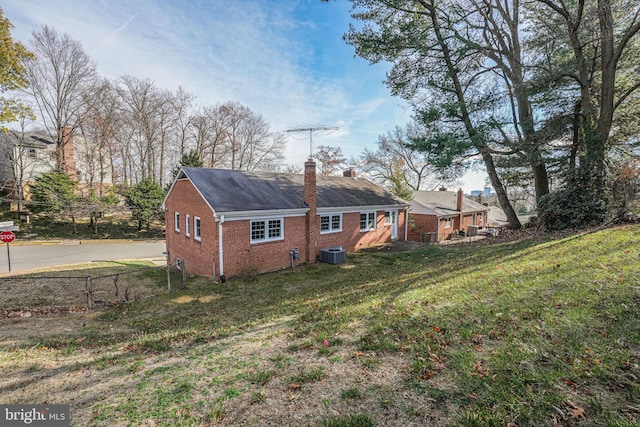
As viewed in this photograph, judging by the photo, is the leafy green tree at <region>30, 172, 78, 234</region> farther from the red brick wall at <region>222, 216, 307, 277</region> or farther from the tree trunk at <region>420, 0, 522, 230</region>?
the tree trunk at <region>420, 0, 522, 230</region>

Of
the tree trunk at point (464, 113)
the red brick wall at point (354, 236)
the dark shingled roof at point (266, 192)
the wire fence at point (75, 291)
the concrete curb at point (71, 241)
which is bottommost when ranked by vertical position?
the wire fence at point (75, 291)

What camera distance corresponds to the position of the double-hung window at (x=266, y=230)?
44.0ft

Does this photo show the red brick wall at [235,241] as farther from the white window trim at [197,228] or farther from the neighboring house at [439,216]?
the neighboring house at [439,216]

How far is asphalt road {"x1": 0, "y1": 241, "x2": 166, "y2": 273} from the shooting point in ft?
59.8

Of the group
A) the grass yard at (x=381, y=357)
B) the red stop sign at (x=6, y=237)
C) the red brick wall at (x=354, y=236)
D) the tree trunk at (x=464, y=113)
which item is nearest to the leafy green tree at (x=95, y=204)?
the red stop sign at (x=6, y=237)

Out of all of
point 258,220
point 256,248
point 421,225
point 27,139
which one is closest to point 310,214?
point 258,220

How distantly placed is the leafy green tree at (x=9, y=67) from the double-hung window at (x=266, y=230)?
1053cm

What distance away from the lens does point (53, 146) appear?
32.3 m

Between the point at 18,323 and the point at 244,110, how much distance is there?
3692 centimetres

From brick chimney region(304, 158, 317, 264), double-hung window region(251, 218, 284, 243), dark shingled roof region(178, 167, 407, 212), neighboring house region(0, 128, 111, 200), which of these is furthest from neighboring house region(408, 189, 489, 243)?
neighboring house region(0, 128, 111, 200)

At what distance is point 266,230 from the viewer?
13750 mm

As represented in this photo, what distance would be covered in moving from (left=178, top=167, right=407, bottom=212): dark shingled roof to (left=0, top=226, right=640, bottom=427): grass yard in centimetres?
620

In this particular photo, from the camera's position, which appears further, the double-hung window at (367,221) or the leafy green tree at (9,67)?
the double-hung window at (367,221)

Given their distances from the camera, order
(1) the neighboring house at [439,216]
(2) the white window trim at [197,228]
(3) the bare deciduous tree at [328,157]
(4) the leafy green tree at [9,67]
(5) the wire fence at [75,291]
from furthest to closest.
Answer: (3) the bare deciduous tree at [328,157], (1) the neighboring house at [439,216], (2) the white window trim at [197,228], (4) the leafy green tree at [9,67], (5) the wire fence at [75,291]
